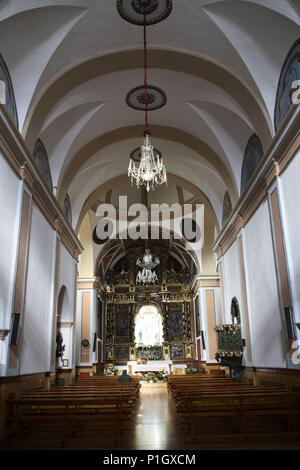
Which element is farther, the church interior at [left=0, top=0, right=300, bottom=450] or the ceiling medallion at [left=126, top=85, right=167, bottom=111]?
the ceiling medallion at [left=126, top=85, right=167, bottom=111]

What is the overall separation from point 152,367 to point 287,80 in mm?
15883

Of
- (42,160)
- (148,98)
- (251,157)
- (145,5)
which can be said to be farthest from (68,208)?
(145,5)

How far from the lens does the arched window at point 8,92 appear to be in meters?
6.77

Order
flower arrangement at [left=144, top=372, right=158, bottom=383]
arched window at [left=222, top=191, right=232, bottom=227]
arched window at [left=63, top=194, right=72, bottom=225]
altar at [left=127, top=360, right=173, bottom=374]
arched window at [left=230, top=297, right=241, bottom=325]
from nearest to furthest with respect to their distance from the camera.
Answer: arched window at [left=230, top=297, right=241, bottom=325] < arched window at [left=63, top=194, right=72, bottom=225] < arched window at [left=222, top=191, right=232, bottom=227] < flower arrangement at [left=144, top=372, right=158, bottom=383] < altar at [left=127, top=360, right=173, bottom=374]

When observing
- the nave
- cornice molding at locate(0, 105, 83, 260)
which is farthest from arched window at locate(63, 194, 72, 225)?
the nave

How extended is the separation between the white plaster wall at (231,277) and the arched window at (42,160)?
516cm

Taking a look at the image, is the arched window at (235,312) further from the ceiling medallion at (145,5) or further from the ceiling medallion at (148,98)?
the ceiling medallion at (145,5)

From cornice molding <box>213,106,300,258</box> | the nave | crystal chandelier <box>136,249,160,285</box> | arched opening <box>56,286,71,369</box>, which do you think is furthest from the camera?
crystal chandelier <box>136,249,160,285</box>

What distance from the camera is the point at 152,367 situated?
1978 centimetres

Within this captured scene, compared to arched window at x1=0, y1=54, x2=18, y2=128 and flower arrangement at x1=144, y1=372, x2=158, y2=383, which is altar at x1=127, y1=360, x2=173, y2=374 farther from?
arched window at x1=0, y1=54, x2=18, y2=128

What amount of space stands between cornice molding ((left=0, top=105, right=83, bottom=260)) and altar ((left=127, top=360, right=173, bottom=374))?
34.7 ft

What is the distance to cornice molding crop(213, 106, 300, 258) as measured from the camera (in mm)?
6367

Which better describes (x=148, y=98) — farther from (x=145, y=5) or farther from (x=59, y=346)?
(x=59, y=346)

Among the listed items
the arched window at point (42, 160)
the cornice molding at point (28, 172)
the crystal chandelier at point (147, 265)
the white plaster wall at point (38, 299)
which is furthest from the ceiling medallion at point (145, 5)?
the crystal chandelier at point (147, 265)
